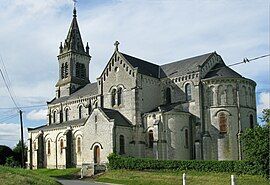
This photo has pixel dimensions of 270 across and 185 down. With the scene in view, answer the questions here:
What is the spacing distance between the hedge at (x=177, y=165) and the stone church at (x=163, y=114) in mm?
4017

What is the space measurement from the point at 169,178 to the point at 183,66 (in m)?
21.8

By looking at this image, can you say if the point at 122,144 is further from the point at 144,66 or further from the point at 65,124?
the point at 65,124

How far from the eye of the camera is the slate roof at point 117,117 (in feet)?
172

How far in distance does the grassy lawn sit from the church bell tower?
30.1m

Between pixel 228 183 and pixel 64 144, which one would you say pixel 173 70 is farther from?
pixel 228 183

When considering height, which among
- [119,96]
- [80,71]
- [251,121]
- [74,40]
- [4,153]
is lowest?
[4,153]

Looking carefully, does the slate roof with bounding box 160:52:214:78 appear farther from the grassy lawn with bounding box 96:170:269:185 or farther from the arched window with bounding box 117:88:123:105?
the grassy lawn with bounding box 96:170:269:185

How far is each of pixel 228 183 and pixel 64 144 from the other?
32.6 meters

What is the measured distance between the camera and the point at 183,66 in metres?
57.3

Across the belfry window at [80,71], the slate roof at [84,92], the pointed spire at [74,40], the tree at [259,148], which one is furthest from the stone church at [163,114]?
the tree at [259,148]

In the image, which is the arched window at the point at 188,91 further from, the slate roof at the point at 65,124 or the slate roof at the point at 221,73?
the slate roof at the point at 65,124

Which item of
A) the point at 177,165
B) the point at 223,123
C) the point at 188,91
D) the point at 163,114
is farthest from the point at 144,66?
the point at 177,165

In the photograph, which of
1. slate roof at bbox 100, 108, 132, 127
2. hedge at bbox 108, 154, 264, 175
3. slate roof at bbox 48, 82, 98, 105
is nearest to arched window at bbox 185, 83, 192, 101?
slate roof at bbox 100, 108, 132, 127

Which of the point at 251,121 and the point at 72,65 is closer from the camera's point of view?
the point at 251,121
